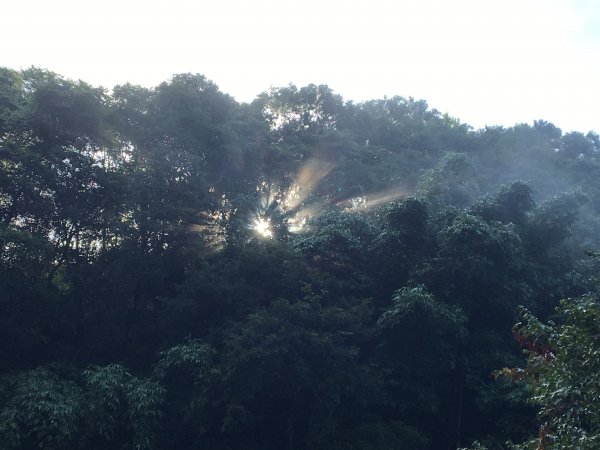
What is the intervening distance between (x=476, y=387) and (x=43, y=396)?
9982mm

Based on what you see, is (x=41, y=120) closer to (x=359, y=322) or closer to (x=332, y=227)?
(x=332, y=227)

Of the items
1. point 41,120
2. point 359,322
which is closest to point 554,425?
point 359,322

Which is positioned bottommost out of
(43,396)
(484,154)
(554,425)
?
(554,425)

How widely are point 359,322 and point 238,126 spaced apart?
1047cm

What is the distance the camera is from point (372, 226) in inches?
682

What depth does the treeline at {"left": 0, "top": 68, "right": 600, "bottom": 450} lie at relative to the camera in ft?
42.5

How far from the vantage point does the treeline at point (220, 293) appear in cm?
1295

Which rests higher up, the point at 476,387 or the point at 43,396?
the point at 43,396

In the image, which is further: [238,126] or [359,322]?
[238,126]

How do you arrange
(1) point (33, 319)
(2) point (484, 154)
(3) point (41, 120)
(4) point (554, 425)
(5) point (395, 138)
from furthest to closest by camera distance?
1. (2) point (484, 154)
2. (5) point (395, 138)
3. (3) point (41, 120)
4. (1) point (33, 319)
5. (4) point (554, 425)

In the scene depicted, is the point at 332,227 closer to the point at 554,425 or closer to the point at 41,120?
the point at 41,120

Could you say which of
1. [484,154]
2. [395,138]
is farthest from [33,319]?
[484,154]

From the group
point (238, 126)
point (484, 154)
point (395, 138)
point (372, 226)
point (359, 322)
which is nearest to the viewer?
point (359, 322)

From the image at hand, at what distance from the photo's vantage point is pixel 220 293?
15.1 meters
